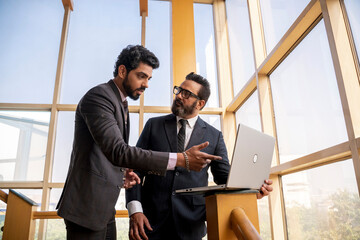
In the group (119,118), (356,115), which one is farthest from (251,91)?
(119,118)

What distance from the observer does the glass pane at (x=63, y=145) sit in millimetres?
4406

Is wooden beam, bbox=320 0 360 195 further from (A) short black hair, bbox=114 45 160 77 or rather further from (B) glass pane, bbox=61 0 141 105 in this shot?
(B) glass pane, bbox=61 0 141 105

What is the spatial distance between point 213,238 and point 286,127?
2.05 meters

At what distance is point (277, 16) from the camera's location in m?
3.17

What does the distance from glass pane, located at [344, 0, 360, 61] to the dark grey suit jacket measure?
162 centimetres

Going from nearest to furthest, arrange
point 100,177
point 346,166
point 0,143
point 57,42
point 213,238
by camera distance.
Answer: point 213,238
point 100,177
point 346,166
point 0,143
point 57,42

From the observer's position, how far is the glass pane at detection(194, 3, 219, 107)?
5.00m

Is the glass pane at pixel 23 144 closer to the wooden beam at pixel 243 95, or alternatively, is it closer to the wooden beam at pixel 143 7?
the wooden beam at pixel 143 7

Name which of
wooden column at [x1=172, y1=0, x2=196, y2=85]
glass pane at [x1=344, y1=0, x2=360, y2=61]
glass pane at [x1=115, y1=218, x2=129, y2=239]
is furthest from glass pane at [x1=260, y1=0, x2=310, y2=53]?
glass pane at [x1=115, y1=218, x2=129, y2=239]

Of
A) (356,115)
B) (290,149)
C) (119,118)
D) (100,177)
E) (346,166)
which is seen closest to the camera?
(100,177)

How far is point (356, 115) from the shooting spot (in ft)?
6.15

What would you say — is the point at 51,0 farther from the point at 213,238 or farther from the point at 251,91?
the point at 213,238

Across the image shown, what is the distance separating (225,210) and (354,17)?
1.75 meters

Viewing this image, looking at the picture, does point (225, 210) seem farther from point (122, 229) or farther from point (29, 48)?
point (29, 48)
